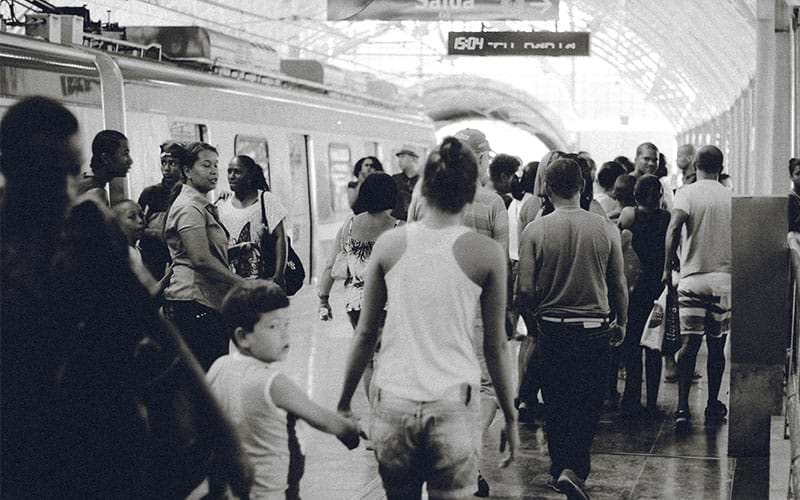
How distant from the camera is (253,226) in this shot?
27.6 ft

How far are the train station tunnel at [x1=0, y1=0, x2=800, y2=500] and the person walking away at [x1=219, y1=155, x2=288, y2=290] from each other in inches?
4.4

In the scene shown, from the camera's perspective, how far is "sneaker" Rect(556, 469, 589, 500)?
23.4 feet

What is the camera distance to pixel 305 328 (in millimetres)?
16453

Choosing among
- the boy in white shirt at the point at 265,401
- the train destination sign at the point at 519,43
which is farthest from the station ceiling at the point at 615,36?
the boy in white shirt at the point at 265,401

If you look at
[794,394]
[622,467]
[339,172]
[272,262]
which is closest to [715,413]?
[622,467]

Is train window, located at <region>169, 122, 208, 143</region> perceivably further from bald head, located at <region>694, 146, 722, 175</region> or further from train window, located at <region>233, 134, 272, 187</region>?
bald head, located at <region>694, 146, 722, 175</region>

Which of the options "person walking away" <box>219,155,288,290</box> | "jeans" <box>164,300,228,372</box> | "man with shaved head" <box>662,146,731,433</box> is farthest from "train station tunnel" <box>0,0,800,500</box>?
"jeans" <box>164,300,228,372</box>

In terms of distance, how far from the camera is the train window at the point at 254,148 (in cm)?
1530

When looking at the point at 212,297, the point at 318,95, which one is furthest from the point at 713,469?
the point at 318,95

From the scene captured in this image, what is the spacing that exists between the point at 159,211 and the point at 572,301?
2.91 m

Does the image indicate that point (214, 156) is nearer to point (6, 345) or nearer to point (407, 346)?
point (407, 346)

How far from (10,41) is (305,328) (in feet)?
22.5

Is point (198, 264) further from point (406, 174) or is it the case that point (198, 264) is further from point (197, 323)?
point (406, 174)

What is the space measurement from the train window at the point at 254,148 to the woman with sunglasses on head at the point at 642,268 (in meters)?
6.27
